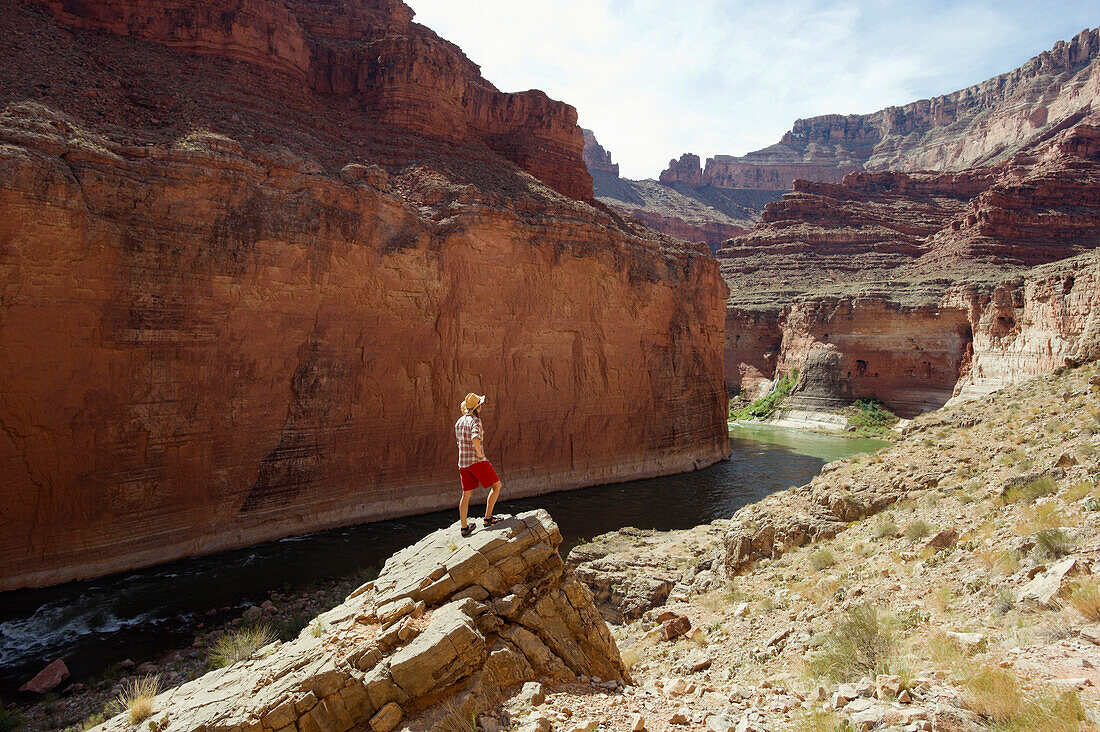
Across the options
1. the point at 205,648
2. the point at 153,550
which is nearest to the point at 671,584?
the point at 205,648

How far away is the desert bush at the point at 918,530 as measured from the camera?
7773 millimetres

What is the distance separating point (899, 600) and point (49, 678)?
1302cm

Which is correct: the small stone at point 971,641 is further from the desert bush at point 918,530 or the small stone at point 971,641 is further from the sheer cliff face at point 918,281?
the sheer cliff face at point 918,281

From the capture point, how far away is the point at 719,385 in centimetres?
3447

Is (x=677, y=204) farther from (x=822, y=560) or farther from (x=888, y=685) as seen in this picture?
(x=888, y=685)

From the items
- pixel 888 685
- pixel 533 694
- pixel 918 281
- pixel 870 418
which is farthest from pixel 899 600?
pixel 918 281

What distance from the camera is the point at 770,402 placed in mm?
52719

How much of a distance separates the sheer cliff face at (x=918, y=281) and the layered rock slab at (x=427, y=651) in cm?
3467

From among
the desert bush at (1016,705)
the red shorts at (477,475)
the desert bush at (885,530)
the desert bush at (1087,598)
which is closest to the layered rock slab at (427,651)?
the red shorts at (477,475)

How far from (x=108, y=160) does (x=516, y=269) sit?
1314 cm

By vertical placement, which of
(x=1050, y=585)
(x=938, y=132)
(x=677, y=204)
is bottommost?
(x=1050, y=585)

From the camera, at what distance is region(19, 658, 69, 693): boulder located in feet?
31.1

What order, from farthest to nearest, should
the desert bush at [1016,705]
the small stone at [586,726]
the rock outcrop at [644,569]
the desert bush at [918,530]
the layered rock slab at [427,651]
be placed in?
the rock outcrop at [644,569] < the desert bush at [918,530] < the layered rock slab at [427,651] < the small stone at [586,726] < the desert bush at [1016,705]

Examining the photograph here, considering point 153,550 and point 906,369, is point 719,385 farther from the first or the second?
point 153,550
